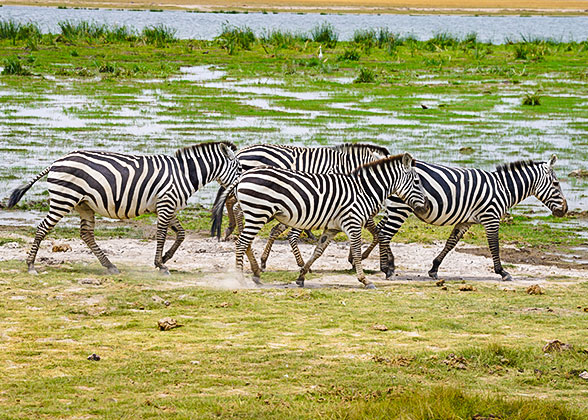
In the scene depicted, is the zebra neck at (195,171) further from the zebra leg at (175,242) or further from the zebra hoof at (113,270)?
the zebra hoof at (113,270)

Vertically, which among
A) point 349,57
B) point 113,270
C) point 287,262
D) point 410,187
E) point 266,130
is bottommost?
point 287,262

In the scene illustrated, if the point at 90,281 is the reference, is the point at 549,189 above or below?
above

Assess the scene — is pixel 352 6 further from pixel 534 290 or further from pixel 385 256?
pixel 534 290

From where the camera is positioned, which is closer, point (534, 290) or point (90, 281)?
point (90, 281)

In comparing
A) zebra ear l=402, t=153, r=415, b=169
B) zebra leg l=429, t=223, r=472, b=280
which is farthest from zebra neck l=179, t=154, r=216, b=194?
zebra leg l=429, t=223, r=472, b=280

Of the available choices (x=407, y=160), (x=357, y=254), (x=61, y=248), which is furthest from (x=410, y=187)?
(x=61, y=248)

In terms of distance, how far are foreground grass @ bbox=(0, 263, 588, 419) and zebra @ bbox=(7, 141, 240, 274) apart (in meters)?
0.89

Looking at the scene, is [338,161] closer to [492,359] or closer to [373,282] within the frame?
[373,282]

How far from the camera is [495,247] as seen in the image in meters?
11.5

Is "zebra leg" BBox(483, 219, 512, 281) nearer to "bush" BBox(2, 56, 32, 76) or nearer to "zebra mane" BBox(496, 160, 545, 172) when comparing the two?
"zebra mane" BBox(496, 160, 545, 172)

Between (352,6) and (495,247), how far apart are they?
81.3 metres

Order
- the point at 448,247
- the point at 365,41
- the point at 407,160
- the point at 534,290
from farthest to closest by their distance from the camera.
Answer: the point at 365,41, the point at 448,247, the point at 407,160, the point at 534,290

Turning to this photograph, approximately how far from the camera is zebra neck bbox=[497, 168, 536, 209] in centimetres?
1196

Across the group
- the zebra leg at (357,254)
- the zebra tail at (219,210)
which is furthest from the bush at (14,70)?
the zebra leg at (357,254)
